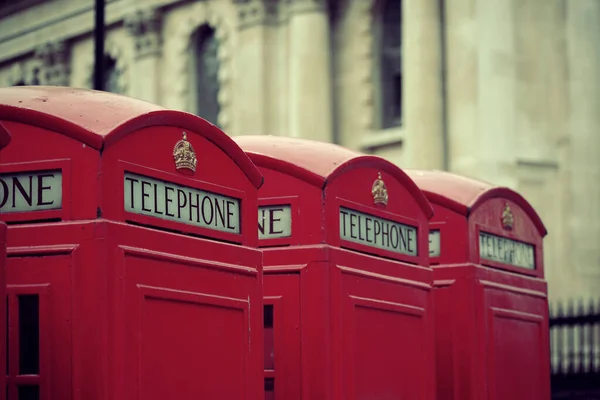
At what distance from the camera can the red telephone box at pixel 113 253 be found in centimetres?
631

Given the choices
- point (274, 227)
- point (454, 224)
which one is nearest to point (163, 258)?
point (274, 227)

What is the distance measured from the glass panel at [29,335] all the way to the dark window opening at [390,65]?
23.1 meters

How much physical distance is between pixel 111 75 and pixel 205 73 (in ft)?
11.8

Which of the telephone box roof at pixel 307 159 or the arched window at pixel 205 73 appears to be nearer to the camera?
the telephone box roof at pixel 307 159

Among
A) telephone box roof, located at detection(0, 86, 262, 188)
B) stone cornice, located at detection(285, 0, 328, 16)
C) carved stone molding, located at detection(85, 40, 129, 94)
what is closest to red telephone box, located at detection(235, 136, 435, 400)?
telephone box roof, located at detection(0, 86, 262, 188)

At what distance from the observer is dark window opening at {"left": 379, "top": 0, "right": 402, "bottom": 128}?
1154 inches

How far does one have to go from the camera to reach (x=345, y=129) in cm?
2986

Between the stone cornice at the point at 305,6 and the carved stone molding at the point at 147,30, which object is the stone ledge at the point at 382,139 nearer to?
the stone cornice at the point at 305,6

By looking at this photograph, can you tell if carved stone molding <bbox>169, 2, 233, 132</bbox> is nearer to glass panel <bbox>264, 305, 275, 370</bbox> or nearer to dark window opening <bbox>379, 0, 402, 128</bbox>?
dark window opening <bbox>379, 0, 402, 128</bbox>

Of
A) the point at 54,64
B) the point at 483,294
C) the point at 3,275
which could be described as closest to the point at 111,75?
the point at 54,64

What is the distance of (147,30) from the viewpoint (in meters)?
33.8

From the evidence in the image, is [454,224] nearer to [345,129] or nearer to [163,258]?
[163,258]

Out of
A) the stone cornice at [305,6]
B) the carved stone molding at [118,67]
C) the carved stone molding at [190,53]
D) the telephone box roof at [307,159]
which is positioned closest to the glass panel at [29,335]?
the telephone box roof at [307,159]

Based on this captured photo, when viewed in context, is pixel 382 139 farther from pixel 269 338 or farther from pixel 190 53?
pixel 269 338
